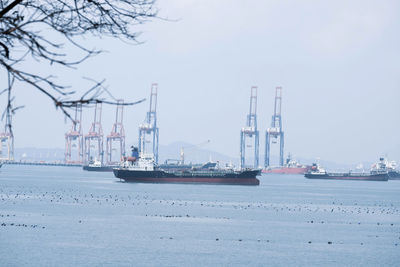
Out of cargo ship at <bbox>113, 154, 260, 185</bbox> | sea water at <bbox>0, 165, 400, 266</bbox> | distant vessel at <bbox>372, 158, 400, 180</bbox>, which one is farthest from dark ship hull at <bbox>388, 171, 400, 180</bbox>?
sea water at <bbox>0, 165, 400, 266</bbox>

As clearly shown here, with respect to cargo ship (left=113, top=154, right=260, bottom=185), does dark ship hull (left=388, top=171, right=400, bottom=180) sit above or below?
above

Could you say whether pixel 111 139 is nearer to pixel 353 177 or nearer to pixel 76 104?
pixel 353 177

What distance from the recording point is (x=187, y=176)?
86.9 meters

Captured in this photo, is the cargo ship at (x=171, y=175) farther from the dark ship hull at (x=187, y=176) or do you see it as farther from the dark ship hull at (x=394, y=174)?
the dark ship hull at (x=394, y=174)

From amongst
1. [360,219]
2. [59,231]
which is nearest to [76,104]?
[59,231]

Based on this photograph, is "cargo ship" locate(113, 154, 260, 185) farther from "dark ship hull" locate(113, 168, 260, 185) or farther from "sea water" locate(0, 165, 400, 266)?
"sea water" locate(0, 165, 400, 266)

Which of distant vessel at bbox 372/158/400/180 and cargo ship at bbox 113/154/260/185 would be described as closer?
cargo ship at bbox 113/154/260/185

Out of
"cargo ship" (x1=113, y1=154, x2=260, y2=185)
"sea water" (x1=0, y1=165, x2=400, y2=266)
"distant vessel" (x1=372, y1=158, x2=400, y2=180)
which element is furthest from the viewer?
"distant vessel" (x1=372, y1=158, x2=400, y2=180)

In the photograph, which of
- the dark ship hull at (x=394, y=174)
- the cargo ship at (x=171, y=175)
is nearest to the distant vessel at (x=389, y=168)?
the dark ship hull at (x=394, y=174)

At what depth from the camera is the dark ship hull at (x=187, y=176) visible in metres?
86.7

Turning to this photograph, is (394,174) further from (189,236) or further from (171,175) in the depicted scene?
(189,236)

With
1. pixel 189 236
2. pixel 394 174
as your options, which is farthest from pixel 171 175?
pixel 394 174

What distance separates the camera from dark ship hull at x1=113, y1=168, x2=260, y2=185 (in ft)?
284

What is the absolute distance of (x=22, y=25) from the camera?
21.9 ft
